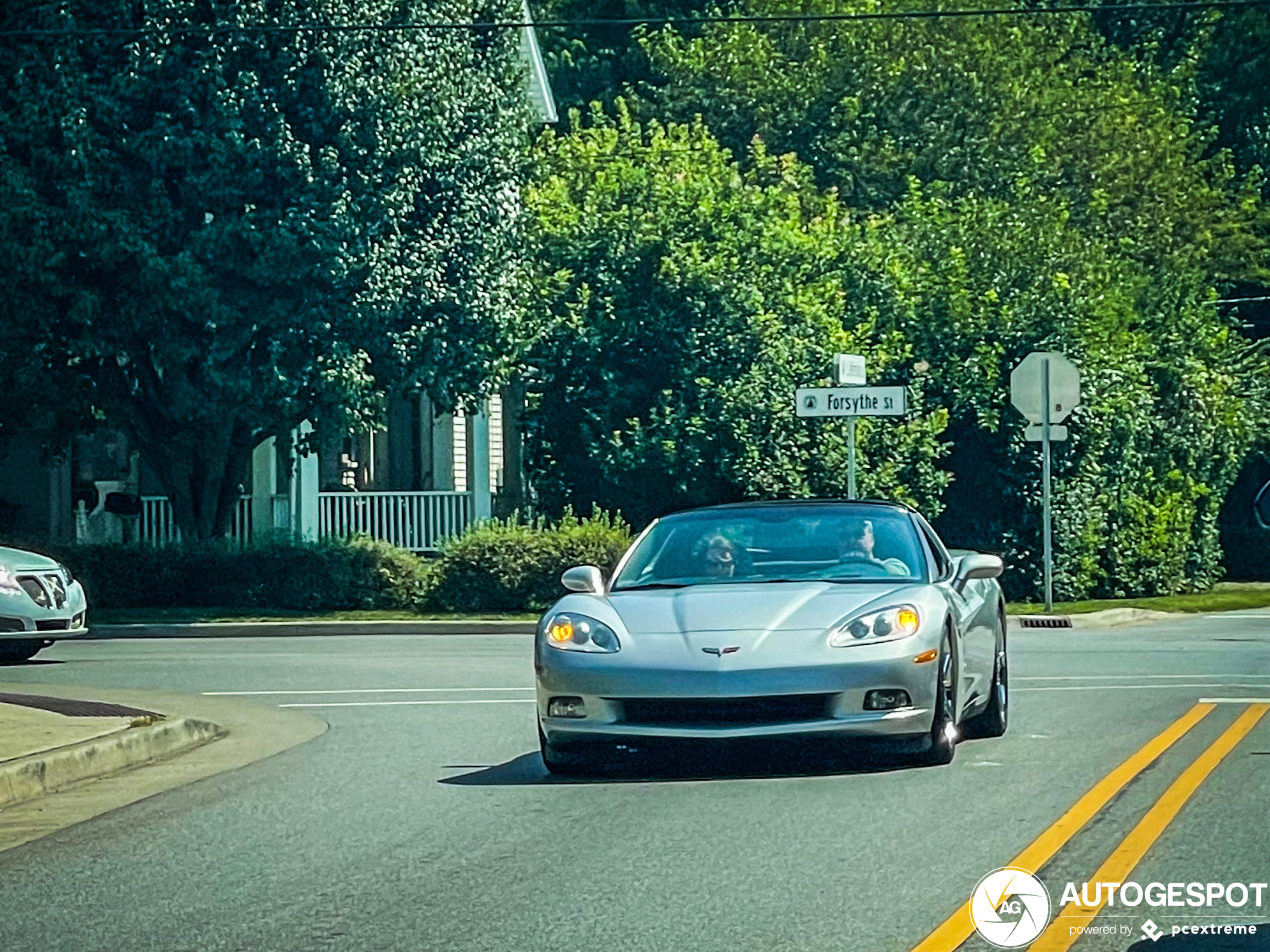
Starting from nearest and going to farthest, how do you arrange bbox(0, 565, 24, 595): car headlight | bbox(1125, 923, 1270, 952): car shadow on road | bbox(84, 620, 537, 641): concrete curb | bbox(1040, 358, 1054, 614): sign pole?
bbox(1125, 923, 1270, 952): car shadow on road, bbox(0, 565, 24, 595): car headlight, bbox(84, 620, 537, 641): concrete curb, bbox(1040, 358, 1054, 614): sign pole

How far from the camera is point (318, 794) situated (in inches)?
439

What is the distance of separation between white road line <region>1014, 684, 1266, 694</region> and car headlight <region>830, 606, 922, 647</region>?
512cm

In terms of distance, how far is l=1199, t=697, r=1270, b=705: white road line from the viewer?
50.4 ft

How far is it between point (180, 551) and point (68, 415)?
2.53m

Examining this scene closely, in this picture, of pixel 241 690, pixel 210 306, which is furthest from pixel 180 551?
pixel 241 690

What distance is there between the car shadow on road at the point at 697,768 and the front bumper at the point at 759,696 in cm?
39

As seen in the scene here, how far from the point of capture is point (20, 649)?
20609 millimetres

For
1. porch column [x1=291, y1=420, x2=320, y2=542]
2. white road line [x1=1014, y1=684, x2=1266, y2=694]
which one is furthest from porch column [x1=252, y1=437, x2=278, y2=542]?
white road line [x1=1014, y1=684, x2=1266, y2=694]

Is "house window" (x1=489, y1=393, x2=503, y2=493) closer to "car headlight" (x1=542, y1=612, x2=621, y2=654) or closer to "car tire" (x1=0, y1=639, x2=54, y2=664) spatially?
"car tire" (x1=0, y1=639, x2=54, y2=664)

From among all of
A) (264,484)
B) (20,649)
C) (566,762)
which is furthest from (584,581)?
(264,484)

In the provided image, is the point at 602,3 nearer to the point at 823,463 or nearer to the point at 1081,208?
the point at 1081,208

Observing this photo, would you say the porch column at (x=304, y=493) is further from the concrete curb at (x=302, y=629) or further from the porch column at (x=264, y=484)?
the concrete curb at (x=302, y=629)

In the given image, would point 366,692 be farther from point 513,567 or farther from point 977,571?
point 513,567

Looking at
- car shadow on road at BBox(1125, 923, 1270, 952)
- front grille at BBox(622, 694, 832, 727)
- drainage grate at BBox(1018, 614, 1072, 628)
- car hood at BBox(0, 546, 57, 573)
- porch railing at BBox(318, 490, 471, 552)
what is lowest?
drainage grate at BBox(1018, 614, 1072, 628)
